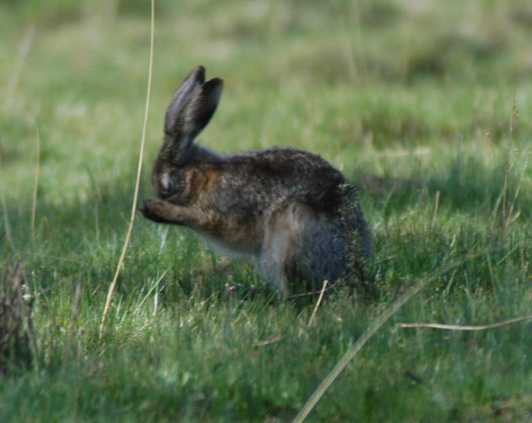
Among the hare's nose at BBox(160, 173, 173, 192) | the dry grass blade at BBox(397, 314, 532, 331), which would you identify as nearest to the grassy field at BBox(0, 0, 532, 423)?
the dry grass blade at BBox(397, 314, 532, 331)

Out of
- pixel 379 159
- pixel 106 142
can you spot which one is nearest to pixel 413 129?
pixel 379 159

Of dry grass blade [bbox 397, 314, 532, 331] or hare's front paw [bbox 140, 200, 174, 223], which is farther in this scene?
hare's front paw [bbox 140, 200, 174, 223]

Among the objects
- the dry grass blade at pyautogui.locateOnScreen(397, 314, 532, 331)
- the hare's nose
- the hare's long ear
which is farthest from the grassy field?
the hare's long ear

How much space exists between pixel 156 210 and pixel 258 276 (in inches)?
23.2

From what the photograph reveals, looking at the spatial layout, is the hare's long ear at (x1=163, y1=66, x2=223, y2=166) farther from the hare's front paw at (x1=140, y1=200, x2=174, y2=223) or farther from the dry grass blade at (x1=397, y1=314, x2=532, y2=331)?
the dry grass blade at (x1=397, y1=314, x2=532, y2=331)

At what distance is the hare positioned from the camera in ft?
14.1

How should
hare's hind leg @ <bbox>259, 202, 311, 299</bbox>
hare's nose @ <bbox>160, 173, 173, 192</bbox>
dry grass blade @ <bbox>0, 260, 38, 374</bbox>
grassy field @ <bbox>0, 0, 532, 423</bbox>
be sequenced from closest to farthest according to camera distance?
grassy field @ <bbox>0, 0, 532, 423</bbox>, dry grass blade @ <bbox>0, 260, 38, 374</bbox>, hare's hind leg @ <bbox>259, 202, 311, 299</bbox>, hare's nose @ <bbox>160, 173, 173, 192</bbox>

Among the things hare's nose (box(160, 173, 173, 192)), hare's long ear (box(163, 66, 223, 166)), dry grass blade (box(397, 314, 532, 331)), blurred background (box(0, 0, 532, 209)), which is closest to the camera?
dry grass blade (box(397, 314, 532, 331))

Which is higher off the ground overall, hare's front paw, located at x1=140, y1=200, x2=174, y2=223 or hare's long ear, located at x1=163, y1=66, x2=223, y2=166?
hare's long ear, located at x1=163, y1=66, x2=223, y2=166

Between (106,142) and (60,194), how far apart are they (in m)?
1.59

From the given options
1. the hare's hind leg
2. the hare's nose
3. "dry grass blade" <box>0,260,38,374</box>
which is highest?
the hare's nose

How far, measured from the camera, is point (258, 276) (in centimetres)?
464

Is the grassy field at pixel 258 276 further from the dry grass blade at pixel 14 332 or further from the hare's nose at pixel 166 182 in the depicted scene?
the hare's nose at pixel 166 182

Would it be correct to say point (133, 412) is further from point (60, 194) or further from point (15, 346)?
point (60, 194)
